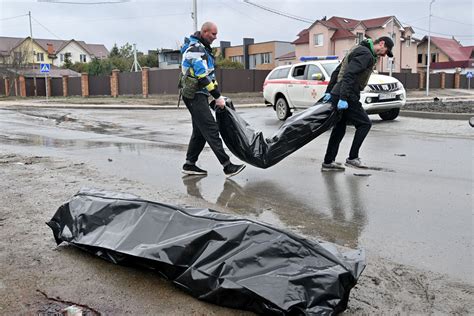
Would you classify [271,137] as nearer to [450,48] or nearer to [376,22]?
[376,22]

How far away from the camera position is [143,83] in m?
37.9

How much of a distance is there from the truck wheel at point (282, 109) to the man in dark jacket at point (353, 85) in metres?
8.62

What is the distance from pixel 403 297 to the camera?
3062mm

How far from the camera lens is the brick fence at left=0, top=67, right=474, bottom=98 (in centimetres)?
3652

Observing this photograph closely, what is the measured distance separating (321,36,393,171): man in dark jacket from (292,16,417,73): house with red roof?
50.5m

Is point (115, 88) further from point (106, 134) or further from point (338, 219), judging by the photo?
point (338, 219)

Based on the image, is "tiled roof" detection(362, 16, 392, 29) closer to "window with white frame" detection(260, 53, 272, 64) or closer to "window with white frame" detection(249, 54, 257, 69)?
"window with white frame" detection(260, 53, 272, 64)

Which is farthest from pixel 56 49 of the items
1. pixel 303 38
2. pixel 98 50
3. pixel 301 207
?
pixel 301 207

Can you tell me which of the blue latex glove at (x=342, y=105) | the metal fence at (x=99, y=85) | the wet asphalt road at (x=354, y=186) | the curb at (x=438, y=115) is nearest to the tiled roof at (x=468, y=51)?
the metal fence at (x=99, y=85)

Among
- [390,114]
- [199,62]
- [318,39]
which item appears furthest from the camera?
[318,39]

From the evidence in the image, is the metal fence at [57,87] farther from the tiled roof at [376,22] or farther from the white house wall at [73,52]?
the white house wall at [73,52]

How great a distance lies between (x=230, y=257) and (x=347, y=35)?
184 feet

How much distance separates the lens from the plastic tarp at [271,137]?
20.5 ft

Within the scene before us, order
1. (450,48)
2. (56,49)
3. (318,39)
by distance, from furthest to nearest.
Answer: (56,49) → (450,48) → (318,39)
